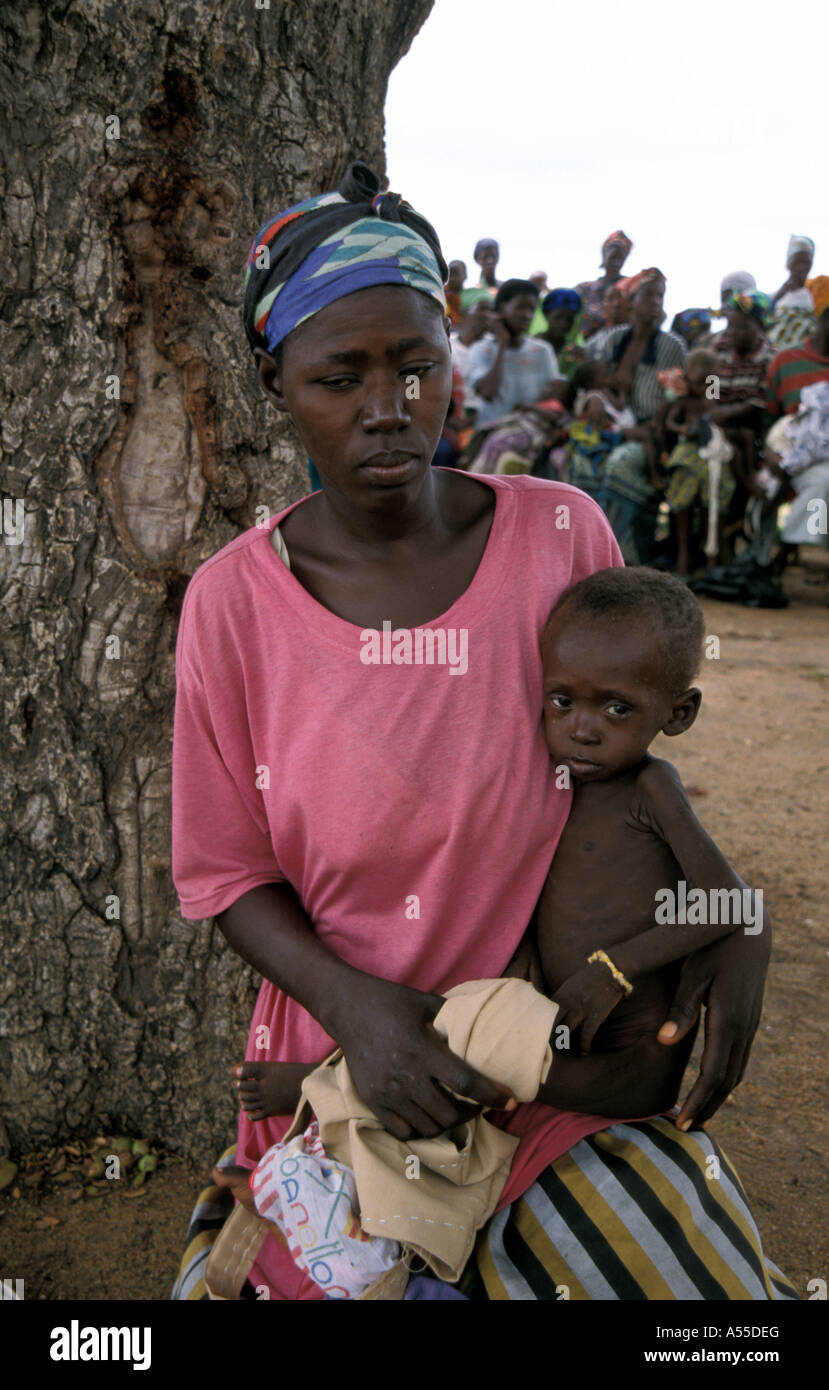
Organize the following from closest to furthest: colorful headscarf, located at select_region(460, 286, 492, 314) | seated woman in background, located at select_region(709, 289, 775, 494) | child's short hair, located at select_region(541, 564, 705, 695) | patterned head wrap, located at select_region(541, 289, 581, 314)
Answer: child's short hair, located at select_region(541, 564, 705, 695)
seated woman in background, located at select_region(709, 289, 775, 494)
patterned head wrap, located at select_region(541, 289, 581, 314)
colorful headscarf, located at select_region(460, 286, 492, 314)

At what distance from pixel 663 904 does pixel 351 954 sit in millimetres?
496

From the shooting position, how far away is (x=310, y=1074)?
5.04 feet

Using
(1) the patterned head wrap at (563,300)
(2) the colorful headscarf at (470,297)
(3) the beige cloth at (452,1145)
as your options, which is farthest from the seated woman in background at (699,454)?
(3) the beige cloth at (452,1145)

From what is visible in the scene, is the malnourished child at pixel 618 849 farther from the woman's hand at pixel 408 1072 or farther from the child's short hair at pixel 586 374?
the child's short hair at pixel 586 374

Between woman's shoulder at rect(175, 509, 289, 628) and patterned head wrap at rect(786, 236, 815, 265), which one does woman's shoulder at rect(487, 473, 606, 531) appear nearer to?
woman's shoulder at rect(175, 509, 289, 628)

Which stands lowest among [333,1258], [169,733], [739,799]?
[739,799]

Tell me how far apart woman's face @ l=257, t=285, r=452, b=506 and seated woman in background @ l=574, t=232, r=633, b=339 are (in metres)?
10.6

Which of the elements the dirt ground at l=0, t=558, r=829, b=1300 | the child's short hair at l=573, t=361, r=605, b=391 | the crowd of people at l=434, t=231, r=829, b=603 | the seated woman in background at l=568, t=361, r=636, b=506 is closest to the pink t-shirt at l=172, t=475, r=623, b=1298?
the dirt ground at l=0, t=558, r=829, b=1300

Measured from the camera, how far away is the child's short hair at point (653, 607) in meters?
1.56

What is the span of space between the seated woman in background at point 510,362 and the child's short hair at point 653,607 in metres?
7.10

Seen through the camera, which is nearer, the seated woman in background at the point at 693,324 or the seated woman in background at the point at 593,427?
the seated woman in background at the point at 593,427

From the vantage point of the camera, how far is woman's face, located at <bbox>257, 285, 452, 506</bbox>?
1.45m
